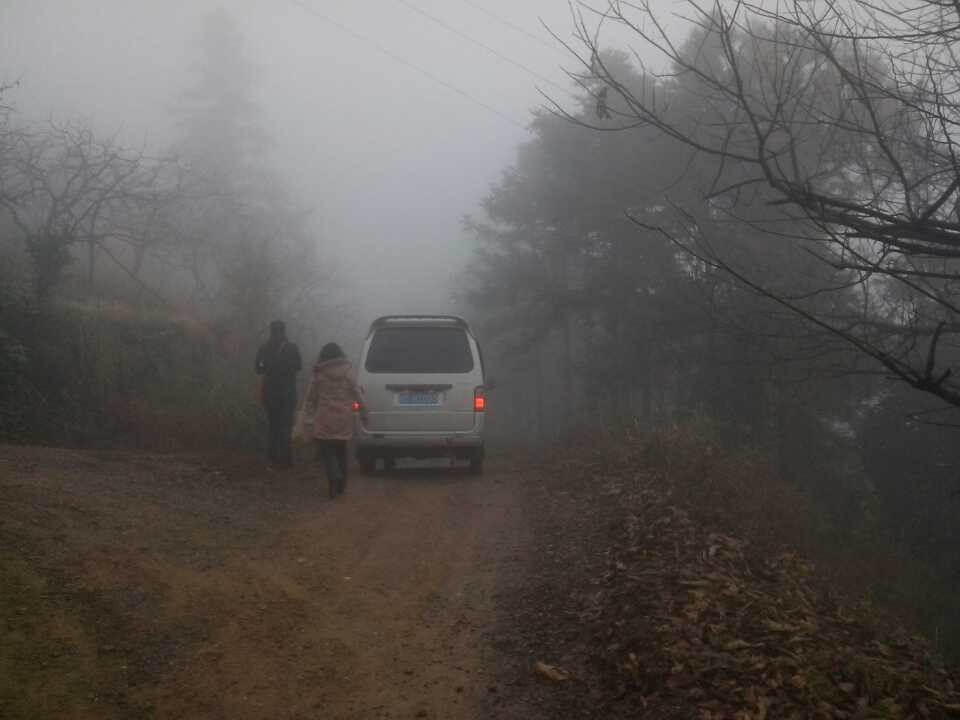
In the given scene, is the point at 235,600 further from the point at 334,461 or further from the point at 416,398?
the point at 416,398

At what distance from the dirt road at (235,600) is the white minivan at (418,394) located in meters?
2.04

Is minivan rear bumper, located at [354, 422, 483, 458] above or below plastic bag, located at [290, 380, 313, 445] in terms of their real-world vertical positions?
below

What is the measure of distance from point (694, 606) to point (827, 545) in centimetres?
779

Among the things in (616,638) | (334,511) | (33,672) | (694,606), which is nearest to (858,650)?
(694,606)

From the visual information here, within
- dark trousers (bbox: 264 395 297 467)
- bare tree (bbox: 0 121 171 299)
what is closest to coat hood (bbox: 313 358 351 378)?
dark trousers (bbox: 264 395 297 467)

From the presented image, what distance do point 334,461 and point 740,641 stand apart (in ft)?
21.5

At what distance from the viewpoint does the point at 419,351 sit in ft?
41.8

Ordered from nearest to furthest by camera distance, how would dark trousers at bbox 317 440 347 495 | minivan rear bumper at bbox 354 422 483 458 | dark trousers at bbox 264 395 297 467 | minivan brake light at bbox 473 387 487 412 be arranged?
1. dark trousers at bbox 317 440 347 495
2. minivan rear bumper at bbox 354 422 483 458
3. dark trousers at bbox 264 395 297 467
4. minivan brake light at bbox 473 387 487 412

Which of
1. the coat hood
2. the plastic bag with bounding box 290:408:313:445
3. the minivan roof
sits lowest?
the plastic bag with bounding box 290:408:313:445

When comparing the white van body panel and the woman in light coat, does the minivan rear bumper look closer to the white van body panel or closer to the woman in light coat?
the white van body panel

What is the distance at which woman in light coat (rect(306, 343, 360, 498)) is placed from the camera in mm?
10750

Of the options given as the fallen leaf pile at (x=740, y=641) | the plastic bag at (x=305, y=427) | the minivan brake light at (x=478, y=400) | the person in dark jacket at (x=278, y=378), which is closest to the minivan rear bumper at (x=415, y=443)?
the minivan brake light at (x=478, y=400)

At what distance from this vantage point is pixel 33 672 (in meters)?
4.89

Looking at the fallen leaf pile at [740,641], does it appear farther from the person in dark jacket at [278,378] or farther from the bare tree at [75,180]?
the bare tree at [75,180]
